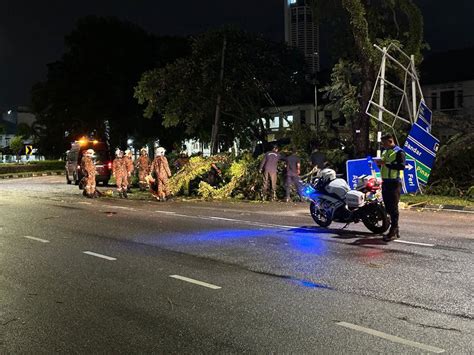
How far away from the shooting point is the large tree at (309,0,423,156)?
19656mm

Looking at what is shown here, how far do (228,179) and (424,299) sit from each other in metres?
15.0

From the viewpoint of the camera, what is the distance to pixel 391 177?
9.70 metres

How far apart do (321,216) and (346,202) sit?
1023 mm

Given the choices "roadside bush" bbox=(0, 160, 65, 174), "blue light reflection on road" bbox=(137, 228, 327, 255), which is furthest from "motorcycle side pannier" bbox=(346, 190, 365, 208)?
"roadside bush" bbox=(0, 160, 65, 174)

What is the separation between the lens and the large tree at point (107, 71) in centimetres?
4368

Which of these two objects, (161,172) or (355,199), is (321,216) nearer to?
(355,199)

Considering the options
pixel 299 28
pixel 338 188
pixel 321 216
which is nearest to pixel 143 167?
pixel 321 216

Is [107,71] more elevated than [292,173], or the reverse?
[107,71]

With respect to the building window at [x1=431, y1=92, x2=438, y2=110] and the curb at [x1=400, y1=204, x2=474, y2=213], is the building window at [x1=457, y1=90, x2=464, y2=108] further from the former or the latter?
the curb at [x1=400, y1=204, x2=474, y2=213]

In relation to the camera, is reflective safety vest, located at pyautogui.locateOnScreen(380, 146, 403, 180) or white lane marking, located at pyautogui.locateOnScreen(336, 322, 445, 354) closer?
white lane marking, located at pyautogui.locateOnScreen(336, 322, 445, 354)

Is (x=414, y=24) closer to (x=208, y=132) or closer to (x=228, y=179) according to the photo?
(x=228, y=179)

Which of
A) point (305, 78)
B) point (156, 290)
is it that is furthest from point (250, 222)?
point (305, 78)

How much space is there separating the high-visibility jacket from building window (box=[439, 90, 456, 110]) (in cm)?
3477

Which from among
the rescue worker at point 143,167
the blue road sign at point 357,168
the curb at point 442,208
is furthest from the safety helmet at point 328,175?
the rescue worker at point 143,167
